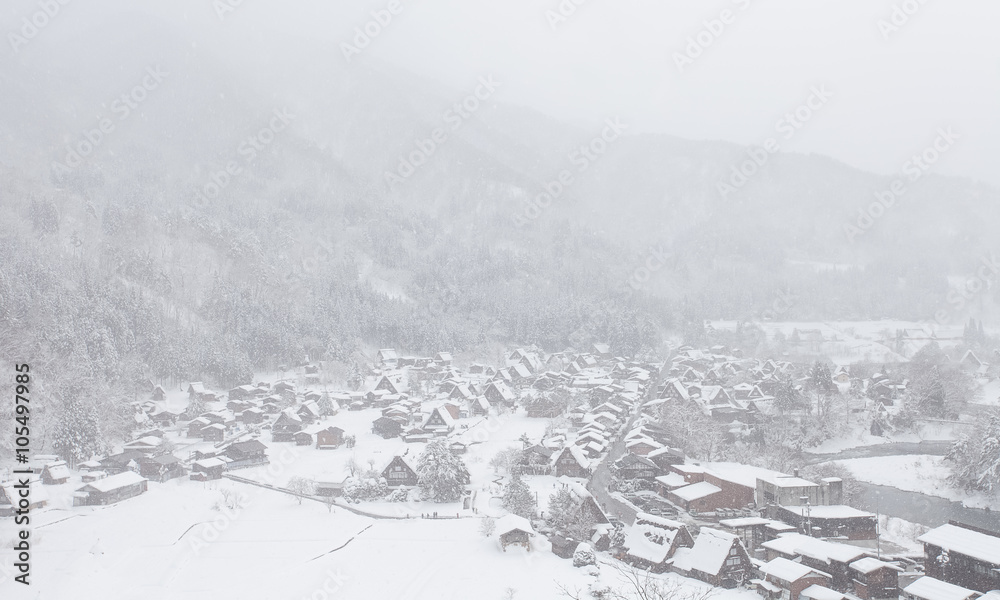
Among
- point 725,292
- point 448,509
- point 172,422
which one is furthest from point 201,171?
point 448,509

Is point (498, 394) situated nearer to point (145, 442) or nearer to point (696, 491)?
point (696, 491)

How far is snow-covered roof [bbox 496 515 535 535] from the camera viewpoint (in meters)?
20.2

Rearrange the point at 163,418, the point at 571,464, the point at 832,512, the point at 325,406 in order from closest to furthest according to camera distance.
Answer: the point at 832,512 → the point at 571,464 → the point at 163,418 → the point at 325,406

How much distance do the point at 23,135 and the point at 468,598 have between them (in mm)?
127977

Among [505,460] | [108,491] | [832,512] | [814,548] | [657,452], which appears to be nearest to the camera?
[814,548]

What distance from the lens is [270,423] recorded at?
42.5m

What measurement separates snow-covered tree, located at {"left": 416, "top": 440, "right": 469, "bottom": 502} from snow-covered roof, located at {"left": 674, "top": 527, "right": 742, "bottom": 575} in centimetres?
1045

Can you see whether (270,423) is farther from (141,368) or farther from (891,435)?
(891,435)

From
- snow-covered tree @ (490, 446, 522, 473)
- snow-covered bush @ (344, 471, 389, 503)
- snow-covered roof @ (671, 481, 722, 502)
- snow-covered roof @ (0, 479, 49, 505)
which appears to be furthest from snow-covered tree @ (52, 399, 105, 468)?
snow-covered roof @ (671, 481, 722, 502)

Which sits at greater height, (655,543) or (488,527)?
(655,543)

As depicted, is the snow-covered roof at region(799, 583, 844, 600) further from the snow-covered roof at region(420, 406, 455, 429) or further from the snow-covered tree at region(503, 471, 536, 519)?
the snow-covered roof at region(420, 406, 455, 429)

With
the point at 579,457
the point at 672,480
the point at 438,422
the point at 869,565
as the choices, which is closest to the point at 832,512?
the point at 869,565

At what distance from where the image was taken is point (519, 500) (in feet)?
79.1

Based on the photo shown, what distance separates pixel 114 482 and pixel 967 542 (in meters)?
33.6
